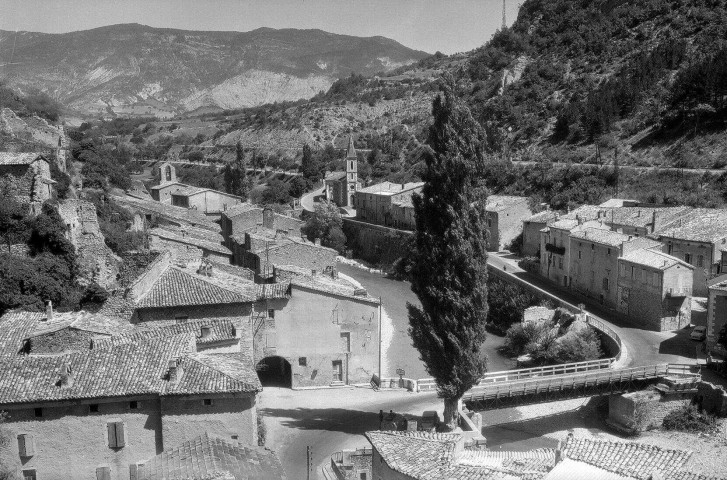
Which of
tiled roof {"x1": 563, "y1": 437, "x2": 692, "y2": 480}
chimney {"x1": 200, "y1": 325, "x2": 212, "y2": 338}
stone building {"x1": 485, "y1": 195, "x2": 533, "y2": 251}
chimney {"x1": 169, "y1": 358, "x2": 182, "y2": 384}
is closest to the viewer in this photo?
tiled roof {"x1": 563, "y1": 437, "x2": 692, "y2": 480}

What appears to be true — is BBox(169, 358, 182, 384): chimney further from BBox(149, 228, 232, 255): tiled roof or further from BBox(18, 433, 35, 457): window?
BBox(149, 228, 232, 255): tiled roof

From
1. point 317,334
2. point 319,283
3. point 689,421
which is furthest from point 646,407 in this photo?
point 319,283

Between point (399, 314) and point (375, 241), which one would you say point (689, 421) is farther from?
point (375, 241)

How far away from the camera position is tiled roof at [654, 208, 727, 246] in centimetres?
4353

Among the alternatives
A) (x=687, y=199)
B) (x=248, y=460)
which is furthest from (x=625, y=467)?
(x=687, y=199)

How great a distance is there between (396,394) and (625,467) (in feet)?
54.1

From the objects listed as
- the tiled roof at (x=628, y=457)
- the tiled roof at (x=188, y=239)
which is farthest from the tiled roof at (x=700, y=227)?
the tiled roof at (x=628, y=457)

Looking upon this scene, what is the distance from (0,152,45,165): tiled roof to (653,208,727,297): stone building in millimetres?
35502

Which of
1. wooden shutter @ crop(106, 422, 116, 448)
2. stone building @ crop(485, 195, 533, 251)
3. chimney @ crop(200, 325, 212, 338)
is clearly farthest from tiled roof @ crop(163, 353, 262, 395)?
stone building @ crop(485, 195, 533, 251)

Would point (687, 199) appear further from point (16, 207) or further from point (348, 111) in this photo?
point (348, 111)

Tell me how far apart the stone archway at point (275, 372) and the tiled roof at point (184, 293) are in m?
3.90

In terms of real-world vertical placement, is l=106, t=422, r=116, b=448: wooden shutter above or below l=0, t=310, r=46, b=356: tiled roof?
below

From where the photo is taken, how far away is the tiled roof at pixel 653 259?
39.2 metres

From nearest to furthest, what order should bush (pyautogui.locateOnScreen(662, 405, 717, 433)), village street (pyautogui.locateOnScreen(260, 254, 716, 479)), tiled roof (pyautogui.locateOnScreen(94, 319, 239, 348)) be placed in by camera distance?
tiled roof (pyautogui.locateOnScreen(94, 319, 239, 348))
village street (pyautogui.locateOnScreen(260, 254, 716, 479))
bush (pyautogui.locateOnScreen(662, 405, 717, 433))
